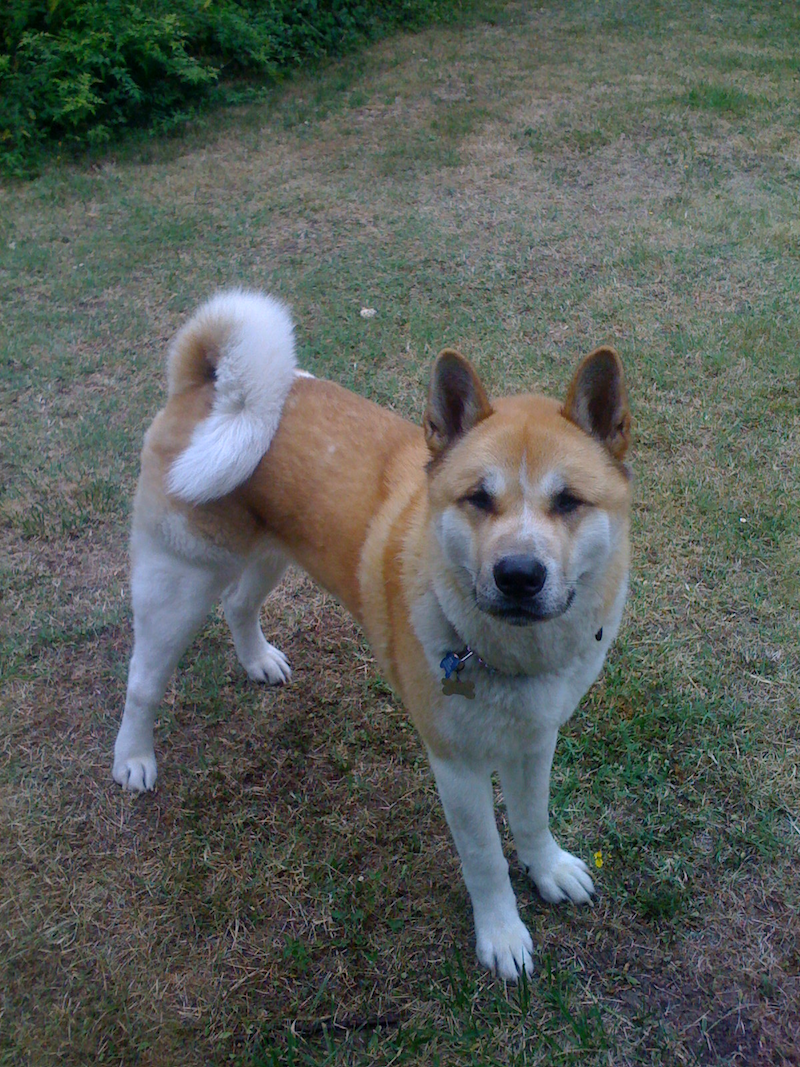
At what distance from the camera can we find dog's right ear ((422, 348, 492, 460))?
1.91 metres

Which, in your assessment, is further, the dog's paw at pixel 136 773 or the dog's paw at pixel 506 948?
the dog's paw at pixel 136 773

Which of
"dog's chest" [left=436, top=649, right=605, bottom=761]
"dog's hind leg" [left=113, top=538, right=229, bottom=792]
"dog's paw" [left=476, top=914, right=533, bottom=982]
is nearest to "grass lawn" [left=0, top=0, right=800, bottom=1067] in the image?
"dog's paw" [left=476, top=914, right=533, bottom=982]

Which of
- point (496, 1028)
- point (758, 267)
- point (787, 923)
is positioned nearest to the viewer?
point (496, 1028)

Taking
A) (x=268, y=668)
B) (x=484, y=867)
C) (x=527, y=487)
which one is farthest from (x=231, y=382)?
(x=484, y=867)

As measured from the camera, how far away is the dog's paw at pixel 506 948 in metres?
2.17

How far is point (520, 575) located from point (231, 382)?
117cm

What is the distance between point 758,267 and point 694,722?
3.50 meters

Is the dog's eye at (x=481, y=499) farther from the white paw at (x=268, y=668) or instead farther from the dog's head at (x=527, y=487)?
the white paw at (x=268, y=668)

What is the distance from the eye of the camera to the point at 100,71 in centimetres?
727

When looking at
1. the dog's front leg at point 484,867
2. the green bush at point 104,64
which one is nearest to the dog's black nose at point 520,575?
the dog's front leg at point 484,867

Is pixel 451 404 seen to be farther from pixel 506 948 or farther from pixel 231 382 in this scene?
pixel 506 948

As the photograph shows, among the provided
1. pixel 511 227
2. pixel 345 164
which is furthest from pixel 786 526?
pixel 345 164

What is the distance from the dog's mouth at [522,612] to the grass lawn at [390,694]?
1.07 meters

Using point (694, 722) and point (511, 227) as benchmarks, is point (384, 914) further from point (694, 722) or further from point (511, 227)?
point (511, 227)
